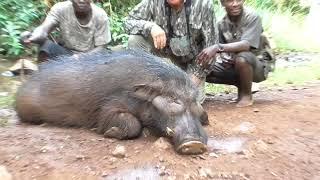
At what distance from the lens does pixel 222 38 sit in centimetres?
571

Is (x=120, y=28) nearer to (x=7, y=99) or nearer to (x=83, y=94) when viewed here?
(x=7, y=99)

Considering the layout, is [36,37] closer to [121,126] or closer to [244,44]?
[121,126]

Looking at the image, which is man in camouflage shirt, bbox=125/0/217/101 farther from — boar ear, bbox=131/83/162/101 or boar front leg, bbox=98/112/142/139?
boar front leg, bbox=98/112/142/139

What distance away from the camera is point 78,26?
5.86m

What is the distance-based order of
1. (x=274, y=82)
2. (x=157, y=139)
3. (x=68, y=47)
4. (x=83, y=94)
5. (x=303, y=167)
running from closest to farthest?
(x=303, y=167)
(x=157, y=139)
(x=83, y=94)
(x=68, y=47)
(x=274, y=82)

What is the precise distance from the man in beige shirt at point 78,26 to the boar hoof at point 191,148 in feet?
7.40

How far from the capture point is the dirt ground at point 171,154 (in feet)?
11.5

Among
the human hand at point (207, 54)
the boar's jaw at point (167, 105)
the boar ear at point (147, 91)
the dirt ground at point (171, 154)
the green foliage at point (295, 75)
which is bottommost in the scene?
the green foliage at point (295, 75)

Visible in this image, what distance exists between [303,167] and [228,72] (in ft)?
6.82

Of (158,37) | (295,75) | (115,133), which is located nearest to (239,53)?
(158,37)

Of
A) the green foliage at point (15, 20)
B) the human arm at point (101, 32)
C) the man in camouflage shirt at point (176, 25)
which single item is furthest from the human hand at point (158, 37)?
the green foliage at point (15, 20)

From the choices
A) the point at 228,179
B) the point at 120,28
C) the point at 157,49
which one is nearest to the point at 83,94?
the point at 157,49

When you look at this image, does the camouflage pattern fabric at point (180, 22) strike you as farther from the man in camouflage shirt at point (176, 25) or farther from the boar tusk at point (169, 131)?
the boar tusk at point (169, 131)

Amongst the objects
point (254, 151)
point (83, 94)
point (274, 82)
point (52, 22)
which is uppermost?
point (52, 22)
